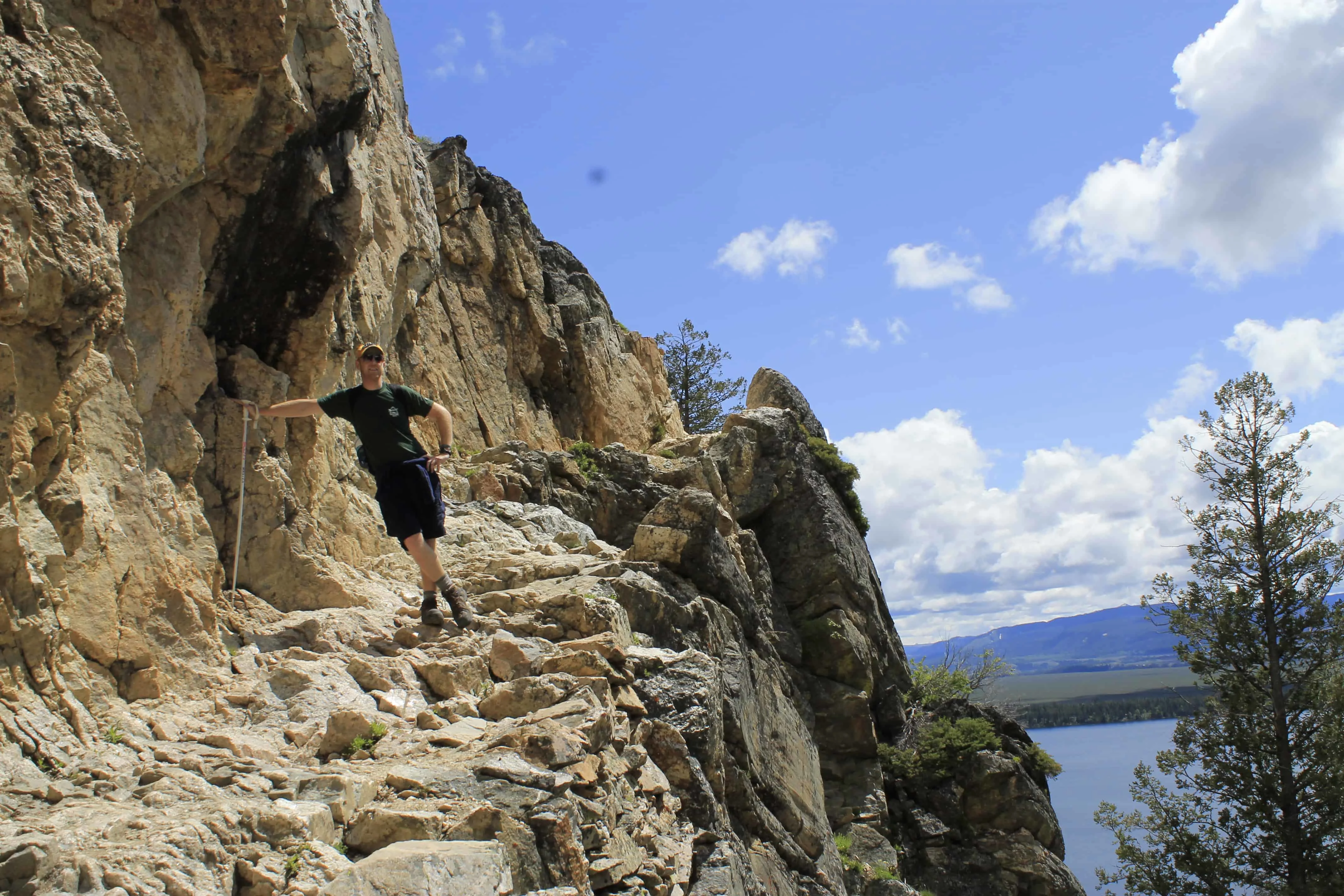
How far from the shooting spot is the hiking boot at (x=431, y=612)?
8000mm

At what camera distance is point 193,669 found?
6.34 m

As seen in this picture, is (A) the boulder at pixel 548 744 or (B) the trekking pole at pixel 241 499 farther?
(B) the trekking pole at pixel 241 499

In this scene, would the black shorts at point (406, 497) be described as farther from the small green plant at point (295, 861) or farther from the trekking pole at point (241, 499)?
the small green plant at point (295, 861)

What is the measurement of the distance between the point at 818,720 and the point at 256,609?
16.5 m

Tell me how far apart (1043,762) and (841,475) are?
9.17m

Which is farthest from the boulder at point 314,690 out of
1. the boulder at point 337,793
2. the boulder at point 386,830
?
the boulder at point 386,830

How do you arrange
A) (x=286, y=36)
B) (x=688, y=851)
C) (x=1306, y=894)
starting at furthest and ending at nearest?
(x=1306, y=894) < (x=286, y=36) < (x=688, y=851)

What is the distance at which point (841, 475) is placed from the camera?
27281 mm

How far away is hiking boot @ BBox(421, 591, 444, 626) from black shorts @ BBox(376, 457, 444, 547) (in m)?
0.53

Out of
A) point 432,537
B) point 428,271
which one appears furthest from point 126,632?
point 428,271

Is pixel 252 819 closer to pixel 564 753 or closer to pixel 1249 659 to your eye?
pixel 564 753

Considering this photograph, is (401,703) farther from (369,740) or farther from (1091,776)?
(1091,776)

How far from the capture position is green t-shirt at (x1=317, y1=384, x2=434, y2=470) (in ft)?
26.0

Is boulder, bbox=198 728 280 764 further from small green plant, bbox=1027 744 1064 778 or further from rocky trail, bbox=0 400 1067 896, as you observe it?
small green plant, bbox=1027 744 1064 778
